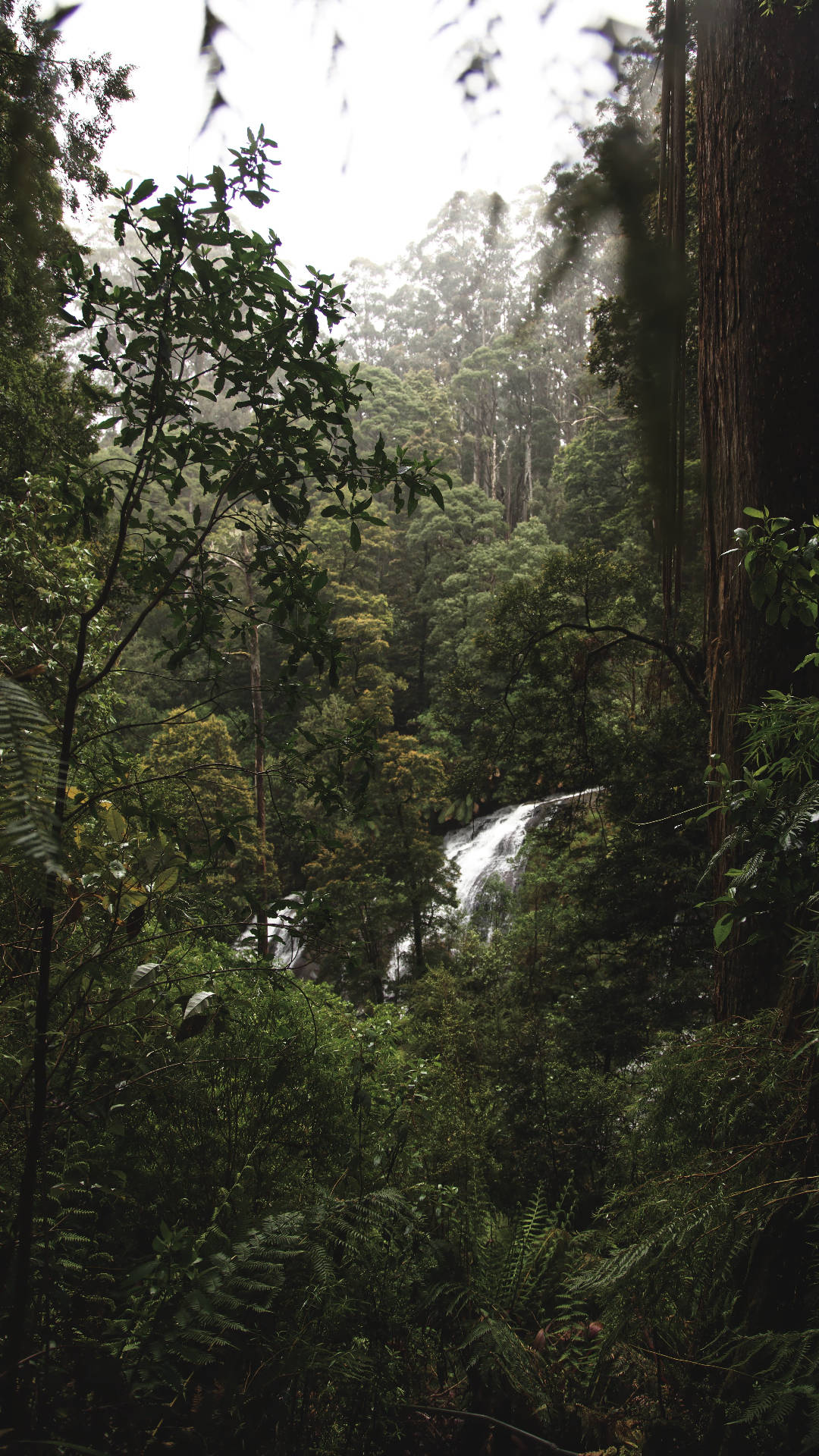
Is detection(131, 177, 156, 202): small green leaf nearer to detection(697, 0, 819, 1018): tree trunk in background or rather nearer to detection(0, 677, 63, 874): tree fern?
detection(0, 677, 63, 874): tree fern

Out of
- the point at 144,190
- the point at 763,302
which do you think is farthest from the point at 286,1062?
the point at 763,302

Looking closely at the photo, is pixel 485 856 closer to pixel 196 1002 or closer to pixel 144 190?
pixel 196 1002

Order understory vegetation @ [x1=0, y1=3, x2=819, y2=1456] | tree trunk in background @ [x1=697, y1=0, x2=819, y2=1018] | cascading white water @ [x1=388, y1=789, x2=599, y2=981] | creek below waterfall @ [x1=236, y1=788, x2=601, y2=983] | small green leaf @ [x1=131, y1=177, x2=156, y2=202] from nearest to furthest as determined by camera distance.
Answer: understory vegetation @ [x1=0, y1=3, x2=819, y2=1456] < small green leaf @ [x1=131, y1=177, x2=156, y2=202] < tree trunk in background @ [x1=697, y1=0, x2=819, y2=1018] < creek below waterfall @ [x1=236, y1=788, x2=601, y2=983] < cascading white water @ [x1=388, y1=789, x2=599, y2=981]

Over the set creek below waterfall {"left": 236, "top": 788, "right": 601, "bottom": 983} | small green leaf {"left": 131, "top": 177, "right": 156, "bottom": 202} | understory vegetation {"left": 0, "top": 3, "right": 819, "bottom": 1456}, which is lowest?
creek below waterfall {"left": 236, "top": 788, "right": 601, "bottom": 983}

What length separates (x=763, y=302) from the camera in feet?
7.77

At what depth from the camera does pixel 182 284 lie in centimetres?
130

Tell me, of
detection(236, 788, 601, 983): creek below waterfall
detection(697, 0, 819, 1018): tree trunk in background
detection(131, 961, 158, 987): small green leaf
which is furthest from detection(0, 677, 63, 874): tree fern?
detection(236, 788, 601, 983): creek below waterfall

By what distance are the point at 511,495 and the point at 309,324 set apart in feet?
100

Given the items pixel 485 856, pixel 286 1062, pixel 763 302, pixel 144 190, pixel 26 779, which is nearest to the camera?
pixel 26 779

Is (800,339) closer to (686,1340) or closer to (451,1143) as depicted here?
(686,1340)

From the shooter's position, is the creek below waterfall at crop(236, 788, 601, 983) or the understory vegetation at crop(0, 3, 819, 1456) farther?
the creek below waterfall at crop(236, 788, 601, 983)

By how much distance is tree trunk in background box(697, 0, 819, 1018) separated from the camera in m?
2.31

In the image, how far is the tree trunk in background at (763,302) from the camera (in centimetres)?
231

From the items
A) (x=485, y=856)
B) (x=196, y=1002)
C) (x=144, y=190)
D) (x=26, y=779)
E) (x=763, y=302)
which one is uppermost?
(x=763, y=302)
